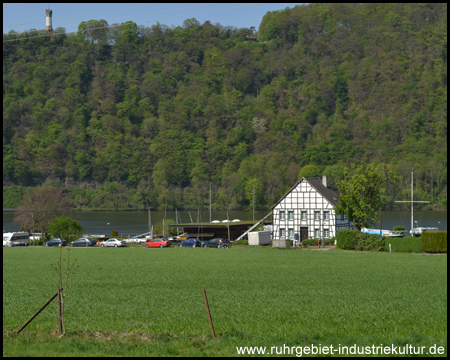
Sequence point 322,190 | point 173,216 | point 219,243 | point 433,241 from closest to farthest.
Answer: point 433,241
point 219,243
point 322,190
point 173,216

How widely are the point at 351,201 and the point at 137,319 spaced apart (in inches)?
2135

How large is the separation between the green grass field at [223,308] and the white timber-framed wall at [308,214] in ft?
132

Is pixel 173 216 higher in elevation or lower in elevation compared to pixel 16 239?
lower

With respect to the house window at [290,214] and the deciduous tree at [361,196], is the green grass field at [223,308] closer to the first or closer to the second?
the deciduous tree at [361,196]

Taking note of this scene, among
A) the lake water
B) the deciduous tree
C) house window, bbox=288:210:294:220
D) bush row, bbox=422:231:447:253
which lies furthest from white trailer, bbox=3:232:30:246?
bush row, bbox=422:231:447:253

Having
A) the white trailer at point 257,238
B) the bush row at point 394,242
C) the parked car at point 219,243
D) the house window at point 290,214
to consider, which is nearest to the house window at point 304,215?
the house window at point 290,214

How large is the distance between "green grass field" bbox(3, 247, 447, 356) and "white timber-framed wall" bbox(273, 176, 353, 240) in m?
40.2

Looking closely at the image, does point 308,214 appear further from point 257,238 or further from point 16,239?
point 16,239

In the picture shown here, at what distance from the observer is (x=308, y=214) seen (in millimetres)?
81125

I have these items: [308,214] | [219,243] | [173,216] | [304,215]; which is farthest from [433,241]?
[173,216]

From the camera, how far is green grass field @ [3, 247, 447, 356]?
13.6 meters

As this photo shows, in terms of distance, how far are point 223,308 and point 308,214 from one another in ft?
203

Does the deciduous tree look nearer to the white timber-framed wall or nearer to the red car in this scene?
the white timber-framed wall

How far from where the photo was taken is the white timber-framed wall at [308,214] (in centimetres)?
7956
